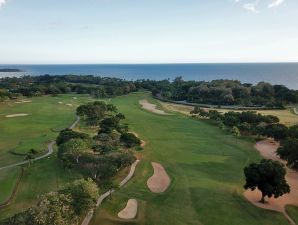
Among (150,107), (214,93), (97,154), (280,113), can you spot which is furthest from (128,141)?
(214,93)

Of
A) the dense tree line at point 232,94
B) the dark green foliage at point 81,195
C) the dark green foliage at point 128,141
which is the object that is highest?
the dark green foliage at point 81,195

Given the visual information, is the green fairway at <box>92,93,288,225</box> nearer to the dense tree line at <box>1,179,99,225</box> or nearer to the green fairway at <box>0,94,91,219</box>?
the dense tree line at <box>1,179,99,225</box>

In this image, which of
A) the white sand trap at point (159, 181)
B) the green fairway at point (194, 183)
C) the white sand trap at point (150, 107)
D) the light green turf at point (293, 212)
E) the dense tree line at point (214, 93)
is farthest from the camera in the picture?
the dense tree line at point (214, 93)

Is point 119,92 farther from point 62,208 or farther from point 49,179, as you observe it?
point 62,208

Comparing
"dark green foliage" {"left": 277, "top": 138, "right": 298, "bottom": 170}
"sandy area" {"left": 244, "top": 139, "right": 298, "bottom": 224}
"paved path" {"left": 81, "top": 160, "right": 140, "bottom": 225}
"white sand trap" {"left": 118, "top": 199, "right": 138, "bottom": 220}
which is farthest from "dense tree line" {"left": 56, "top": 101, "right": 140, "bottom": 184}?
"dark green foliage" {"left": 277, "top": 138, "right": 298, "bottom": 170}

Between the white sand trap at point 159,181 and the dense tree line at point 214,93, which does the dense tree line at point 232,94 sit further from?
the white sand trap at point 159,181

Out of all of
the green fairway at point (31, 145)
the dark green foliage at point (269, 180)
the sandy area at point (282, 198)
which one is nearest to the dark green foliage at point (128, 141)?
the green fairway at point (31, 145)

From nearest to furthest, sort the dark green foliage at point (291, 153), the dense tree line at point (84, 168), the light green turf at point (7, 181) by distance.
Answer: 1. the dense tree line at point (84, 168)
2. the light green turf at point (7, 181)
3. the dark green foliage at point (291, 153)
